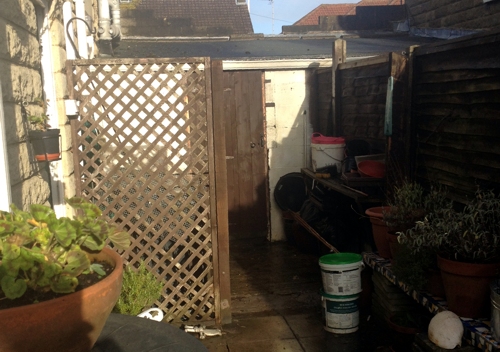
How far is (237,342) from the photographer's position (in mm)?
4324

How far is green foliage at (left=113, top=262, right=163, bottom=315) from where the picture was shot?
3.97 metres

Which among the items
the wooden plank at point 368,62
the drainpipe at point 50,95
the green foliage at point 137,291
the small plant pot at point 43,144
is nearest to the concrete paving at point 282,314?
the green foliage at point 137,291

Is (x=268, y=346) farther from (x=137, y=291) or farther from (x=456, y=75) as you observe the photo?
(x=456, y=75)

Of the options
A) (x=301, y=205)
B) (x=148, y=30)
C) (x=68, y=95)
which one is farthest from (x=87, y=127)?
(x=148, y=30)

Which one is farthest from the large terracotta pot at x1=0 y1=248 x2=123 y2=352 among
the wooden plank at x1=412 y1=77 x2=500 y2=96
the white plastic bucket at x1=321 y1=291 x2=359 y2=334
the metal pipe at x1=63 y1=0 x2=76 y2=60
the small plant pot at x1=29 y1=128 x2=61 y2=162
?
the metal pipe at x1=63 y1=0 x2=76 y2=60

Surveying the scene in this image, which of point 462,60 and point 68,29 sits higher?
point 68,29

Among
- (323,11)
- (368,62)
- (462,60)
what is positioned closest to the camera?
(462,60)

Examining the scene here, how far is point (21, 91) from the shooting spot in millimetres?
3053

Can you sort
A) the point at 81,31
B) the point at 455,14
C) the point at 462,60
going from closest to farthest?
1. the point at 462,60
2. the point at 81,31
3. the point at 455,14

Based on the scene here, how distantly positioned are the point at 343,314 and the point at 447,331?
1.22 meters

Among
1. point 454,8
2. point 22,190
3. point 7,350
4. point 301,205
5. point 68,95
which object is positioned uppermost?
point 454,8

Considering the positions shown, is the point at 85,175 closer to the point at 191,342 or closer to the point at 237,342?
the point at 237,342

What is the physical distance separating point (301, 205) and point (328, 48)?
2.68m

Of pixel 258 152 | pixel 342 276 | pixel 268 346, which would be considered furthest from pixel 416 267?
pixel 258 152
